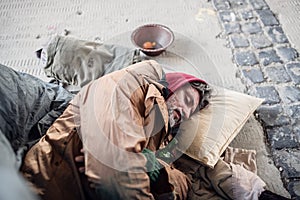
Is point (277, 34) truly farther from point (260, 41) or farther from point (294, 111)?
point (294, 111)

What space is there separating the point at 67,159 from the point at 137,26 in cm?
137

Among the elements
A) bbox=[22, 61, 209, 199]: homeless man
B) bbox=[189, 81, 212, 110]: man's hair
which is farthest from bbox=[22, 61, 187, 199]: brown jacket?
bbox=[189, 81, 212, 110]: man's hair

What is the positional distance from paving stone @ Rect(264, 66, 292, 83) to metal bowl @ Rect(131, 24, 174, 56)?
564 mm

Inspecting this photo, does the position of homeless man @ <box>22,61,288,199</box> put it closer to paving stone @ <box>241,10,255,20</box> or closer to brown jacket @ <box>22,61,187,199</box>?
brown jacket @ <box>22,61,187,199</box>

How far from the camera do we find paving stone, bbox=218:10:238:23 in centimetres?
233

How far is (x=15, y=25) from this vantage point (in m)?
2.34

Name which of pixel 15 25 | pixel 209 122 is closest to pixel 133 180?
pixel 209 122

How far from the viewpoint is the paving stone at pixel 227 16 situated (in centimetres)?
233

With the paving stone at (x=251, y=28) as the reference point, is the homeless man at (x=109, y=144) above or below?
below

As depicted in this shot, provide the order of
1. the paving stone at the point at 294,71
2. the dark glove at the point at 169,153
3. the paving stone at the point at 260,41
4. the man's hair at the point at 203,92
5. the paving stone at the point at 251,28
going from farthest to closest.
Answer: the paving stone at the point at 251,28 → the paving stone at the point at 260,41 → the paving stone at the point at 294,71 → the man's hair at the point at 203,92 → the dark glove at the point at 169,153

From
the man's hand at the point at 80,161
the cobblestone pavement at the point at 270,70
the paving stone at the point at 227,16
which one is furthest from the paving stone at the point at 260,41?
the man's hand at the point at 80,161

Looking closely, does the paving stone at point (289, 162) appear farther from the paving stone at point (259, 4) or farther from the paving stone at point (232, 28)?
the paving stone at point (259, 4)

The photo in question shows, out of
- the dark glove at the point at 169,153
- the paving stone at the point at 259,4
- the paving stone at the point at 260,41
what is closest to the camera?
the dark glove at the point at 169,153

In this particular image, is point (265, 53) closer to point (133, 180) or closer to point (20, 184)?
point (133, 180)
